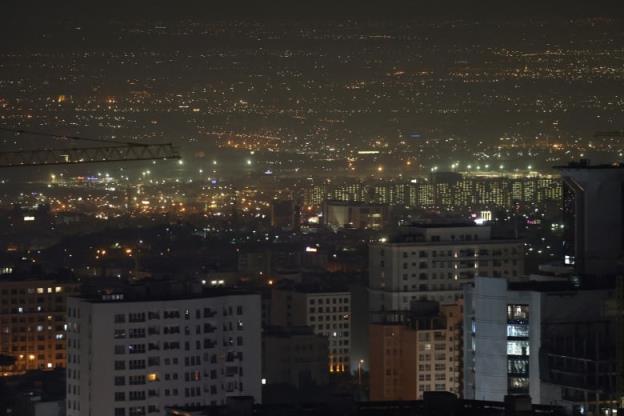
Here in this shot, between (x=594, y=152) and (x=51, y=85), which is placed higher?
(x=51, y=85)

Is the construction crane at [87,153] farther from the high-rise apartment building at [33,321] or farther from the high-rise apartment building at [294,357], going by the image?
the high-rise apartment building at [294,357]

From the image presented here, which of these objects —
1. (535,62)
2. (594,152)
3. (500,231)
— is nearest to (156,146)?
(535,62)

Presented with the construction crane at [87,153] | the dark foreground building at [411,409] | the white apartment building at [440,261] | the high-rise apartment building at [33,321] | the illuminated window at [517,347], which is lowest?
the dark foreground building at [411,409]

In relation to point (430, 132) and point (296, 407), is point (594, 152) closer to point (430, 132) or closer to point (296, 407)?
point (296, 407)

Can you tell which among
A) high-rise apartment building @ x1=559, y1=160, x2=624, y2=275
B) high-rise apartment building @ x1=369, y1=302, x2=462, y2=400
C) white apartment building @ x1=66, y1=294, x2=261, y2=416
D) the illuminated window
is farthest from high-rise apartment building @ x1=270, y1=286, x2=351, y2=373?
the illuminated window

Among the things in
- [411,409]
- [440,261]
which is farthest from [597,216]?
[440,261]

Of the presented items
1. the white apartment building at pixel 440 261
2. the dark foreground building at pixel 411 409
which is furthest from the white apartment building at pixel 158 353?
the dark foreground building at pixel 411 409

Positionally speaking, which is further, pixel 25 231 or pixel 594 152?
pixel 25 231
